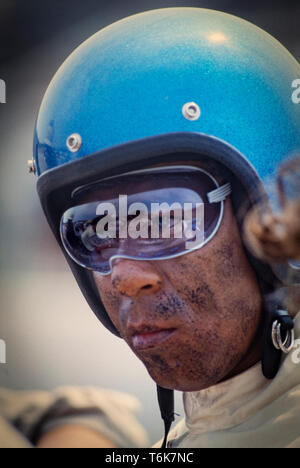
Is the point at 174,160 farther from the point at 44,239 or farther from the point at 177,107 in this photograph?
the point at 44,239

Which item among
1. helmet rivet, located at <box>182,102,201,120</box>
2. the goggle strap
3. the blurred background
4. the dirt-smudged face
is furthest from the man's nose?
the blurred background

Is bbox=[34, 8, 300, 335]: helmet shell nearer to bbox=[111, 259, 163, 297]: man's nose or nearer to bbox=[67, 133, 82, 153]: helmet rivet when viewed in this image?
bbox=[67, 133, 82, 153]: helmet rivet

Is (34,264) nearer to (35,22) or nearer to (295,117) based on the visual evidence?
(35,22)

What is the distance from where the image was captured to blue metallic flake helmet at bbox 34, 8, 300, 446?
3.13 ft

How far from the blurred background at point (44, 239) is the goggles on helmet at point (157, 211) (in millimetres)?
499

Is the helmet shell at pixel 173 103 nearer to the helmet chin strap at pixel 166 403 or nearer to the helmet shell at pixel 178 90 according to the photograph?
the helmet shell at pixel 178 90

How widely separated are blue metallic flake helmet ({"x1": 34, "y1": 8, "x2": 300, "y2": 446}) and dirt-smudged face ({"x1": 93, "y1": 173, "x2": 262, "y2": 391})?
0.04 meters

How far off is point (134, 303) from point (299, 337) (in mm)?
288

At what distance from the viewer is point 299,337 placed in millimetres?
979

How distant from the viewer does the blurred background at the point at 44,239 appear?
137 cm

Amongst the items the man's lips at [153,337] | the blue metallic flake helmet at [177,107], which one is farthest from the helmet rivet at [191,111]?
the man's lips at [153,337]

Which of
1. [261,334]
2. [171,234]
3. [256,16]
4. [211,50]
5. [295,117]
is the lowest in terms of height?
[261,334]

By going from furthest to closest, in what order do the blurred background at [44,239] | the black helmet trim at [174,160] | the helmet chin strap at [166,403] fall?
1. the blurred background at [44,239]
2. the helmet chin strap at [166,403]
3. the black helmet trim at [174,160]
